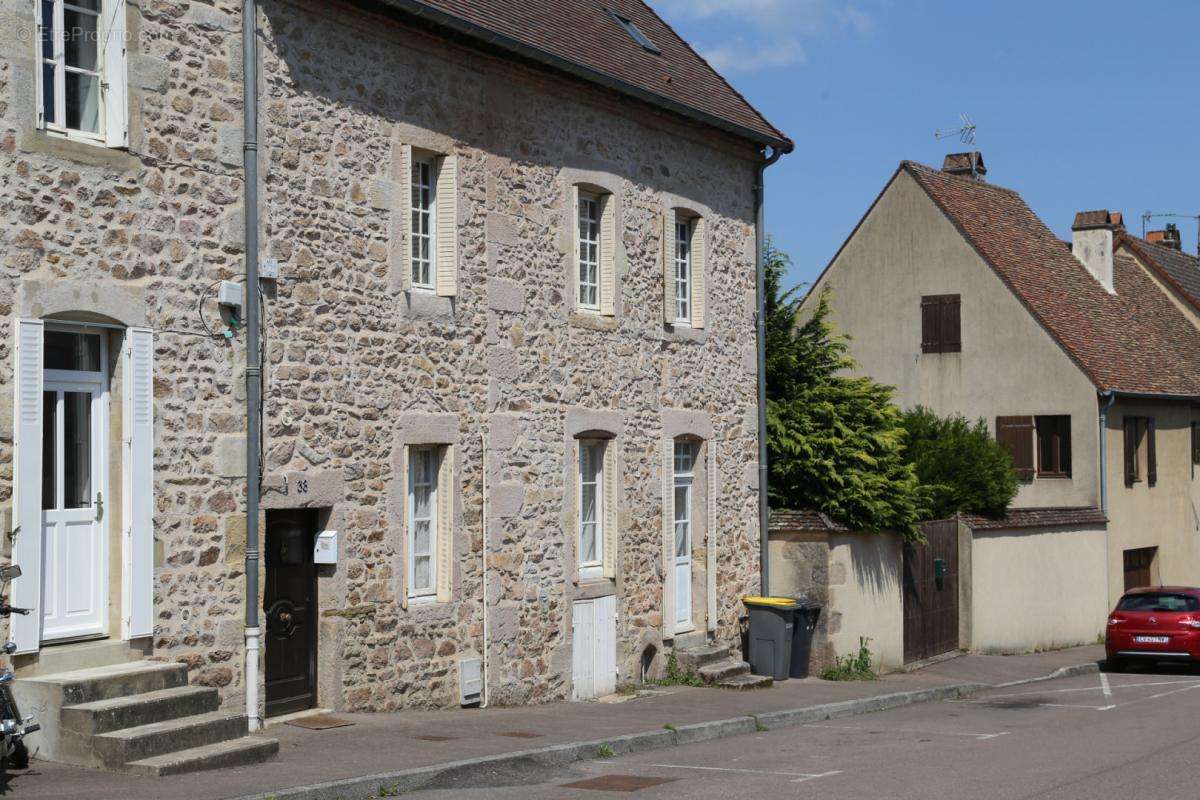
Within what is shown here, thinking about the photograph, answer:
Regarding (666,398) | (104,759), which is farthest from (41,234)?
(666,398)

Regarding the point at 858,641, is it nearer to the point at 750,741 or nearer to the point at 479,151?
the point at 750,741

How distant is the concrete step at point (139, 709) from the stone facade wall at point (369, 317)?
0.53 meters

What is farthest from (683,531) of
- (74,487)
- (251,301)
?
(74,487)

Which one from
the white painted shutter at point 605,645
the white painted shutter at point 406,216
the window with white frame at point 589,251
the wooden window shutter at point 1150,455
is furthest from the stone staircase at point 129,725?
the wooden window shutter at point 1150,455

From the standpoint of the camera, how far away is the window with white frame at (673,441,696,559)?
18.5 metres

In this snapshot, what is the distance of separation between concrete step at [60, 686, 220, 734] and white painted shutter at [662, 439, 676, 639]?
745cm

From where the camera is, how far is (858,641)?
797 inches

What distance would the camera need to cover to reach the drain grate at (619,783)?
10648 millimetres

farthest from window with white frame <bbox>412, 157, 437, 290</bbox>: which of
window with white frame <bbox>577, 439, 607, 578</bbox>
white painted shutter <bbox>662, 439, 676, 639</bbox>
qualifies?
white painted shutter <bbox>662, 439, 676, 639</bbox>

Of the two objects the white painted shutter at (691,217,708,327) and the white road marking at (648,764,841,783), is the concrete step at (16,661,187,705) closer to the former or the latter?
the white road marking at (648,764,841,783)

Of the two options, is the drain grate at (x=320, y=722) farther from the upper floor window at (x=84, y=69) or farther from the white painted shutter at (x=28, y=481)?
the upper floor window at (x=84, y=69)

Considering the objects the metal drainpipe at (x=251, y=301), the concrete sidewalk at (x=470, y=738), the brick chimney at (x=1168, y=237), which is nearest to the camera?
the concrete sidewalk at (x=470, y=738)

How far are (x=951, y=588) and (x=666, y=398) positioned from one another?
835 centimetres

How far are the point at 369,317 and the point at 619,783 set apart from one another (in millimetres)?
4951
